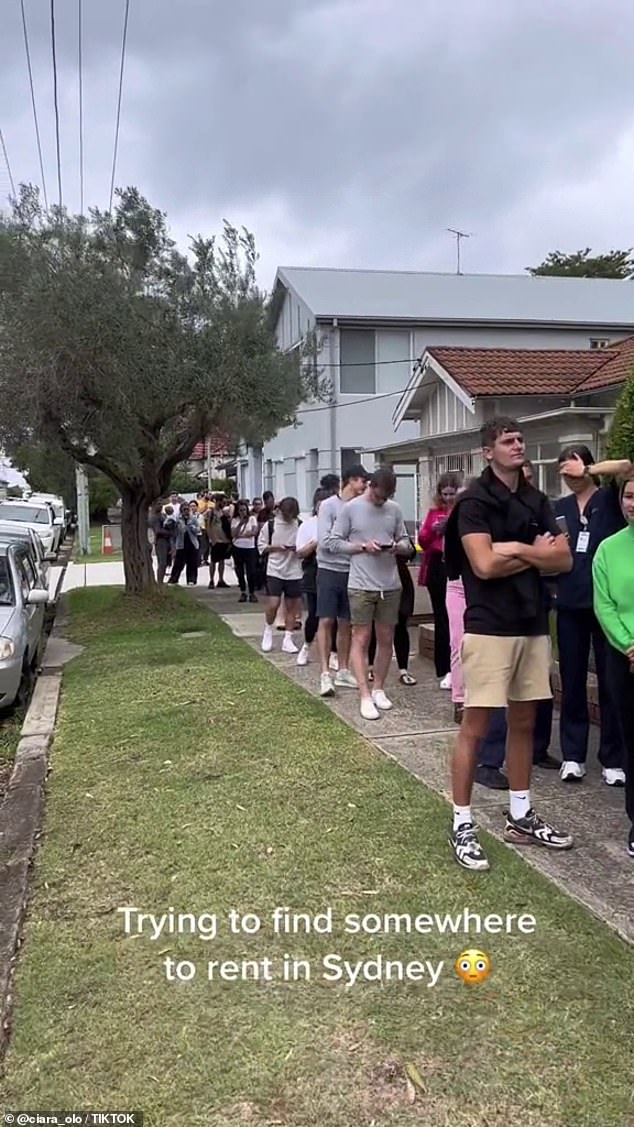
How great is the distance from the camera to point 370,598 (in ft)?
20.7

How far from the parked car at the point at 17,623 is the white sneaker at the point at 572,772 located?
4460mm

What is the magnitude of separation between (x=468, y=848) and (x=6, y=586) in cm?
592

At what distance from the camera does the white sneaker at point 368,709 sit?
6.34 metres

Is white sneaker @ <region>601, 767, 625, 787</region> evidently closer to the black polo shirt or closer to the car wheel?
the black polo shirt

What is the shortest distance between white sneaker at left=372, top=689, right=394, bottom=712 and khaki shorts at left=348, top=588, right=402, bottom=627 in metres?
0.58

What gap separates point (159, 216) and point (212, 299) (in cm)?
147

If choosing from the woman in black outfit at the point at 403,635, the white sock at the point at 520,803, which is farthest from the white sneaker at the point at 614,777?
the woman in black outfit at the point at 403,635

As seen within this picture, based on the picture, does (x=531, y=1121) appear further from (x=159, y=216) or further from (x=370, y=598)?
(x=159, y=216)

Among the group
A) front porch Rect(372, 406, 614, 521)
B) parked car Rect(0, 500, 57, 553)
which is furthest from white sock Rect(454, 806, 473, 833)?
parked car Rect(0, 500, 57, 553)

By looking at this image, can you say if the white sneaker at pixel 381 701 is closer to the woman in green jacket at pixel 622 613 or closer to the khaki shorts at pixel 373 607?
the khaki shorts at pixel 373 607

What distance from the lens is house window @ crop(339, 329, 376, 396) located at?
2175 cm

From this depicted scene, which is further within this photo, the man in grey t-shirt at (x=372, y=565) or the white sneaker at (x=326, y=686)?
the white sneaker at (x=326, y=686)

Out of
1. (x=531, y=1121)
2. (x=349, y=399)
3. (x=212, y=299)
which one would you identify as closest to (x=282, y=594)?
(x=212, y=299)

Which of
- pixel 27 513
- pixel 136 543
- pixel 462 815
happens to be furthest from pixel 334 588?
pixel 27 513
